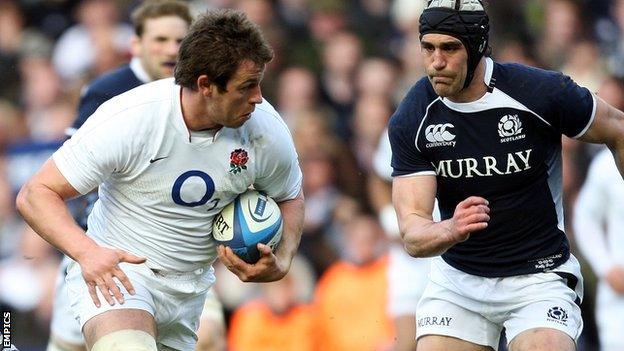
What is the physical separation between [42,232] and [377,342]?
504 cm

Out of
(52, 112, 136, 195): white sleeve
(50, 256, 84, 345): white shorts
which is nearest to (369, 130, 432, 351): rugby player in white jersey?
(50, 256, 84, 345): white shorts

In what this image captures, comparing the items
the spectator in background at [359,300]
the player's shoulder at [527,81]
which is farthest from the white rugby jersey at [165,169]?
the spectator in background at [359,300]

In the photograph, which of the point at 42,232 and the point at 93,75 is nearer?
the point at 42,232

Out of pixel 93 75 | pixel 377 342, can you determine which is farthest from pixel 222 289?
pixel 93 75

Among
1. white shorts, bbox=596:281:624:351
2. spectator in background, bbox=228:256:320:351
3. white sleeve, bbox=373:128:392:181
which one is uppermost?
white sleeve, bbox=373:128:392:181

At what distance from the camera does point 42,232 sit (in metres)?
6.64

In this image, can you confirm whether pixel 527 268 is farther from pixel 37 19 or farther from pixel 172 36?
pixel 37 19

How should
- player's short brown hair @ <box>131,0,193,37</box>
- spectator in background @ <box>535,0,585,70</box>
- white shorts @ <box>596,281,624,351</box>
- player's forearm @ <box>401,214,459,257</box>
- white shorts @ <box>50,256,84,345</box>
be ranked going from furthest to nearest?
spectator in background @ <box>535,0,585,70</box>
white shorts @ <box>596,281,624,351</box>
player's short brown hair @ <box>131,0,193,37</box>
white shorts @ <box>50,256,84,345</box>
player's forearm @ <box>401,214,459,257</box>

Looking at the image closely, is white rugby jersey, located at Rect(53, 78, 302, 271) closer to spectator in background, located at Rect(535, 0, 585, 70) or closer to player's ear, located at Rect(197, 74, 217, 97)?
player's ear, located at Rect(197, 74, 217, 97)

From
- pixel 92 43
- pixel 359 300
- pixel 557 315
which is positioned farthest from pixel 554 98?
pixel 92 43

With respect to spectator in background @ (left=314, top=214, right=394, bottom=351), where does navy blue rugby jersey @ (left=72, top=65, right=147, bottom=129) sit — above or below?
above

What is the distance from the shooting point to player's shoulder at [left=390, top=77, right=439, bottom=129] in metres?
7.08

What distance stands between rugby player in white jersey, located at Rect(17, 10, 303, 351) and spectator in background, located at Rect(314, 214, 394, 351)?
4180 millimetres

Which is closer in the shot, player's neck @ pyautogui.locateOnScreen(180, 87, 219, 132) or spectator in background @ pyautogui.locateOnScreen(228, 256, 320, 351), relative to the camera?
player's neck @ pyautogui.locateOnScreen(180, 87, 219, 132)
